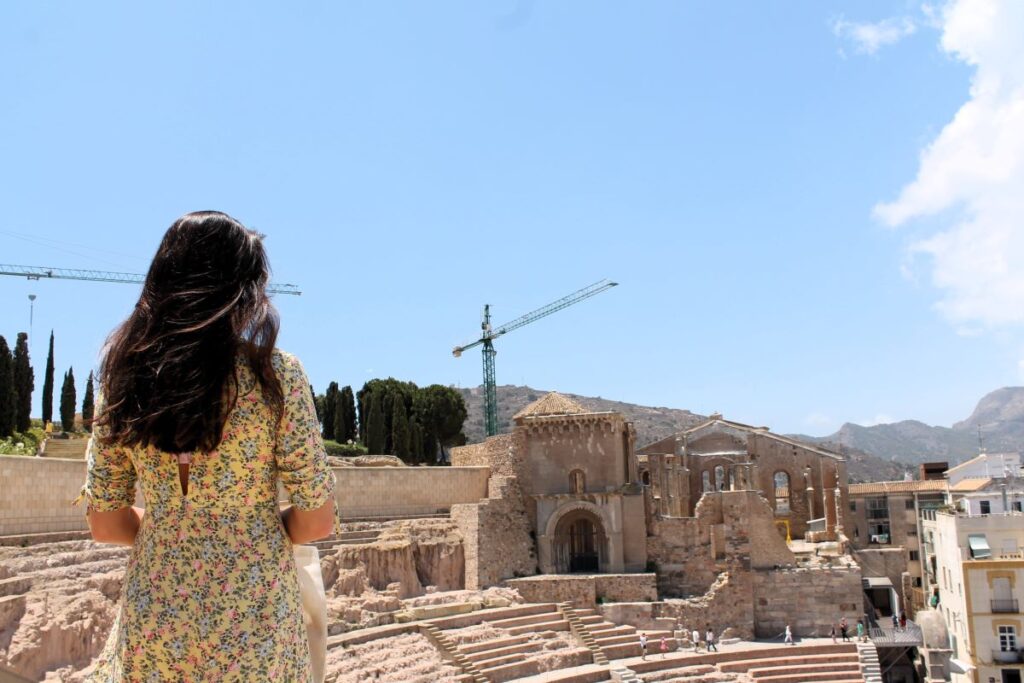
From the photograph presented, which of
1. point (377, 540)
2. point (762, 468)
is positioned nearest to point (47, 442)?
point (377, 540)

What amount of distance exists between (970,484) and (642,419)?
66.0m

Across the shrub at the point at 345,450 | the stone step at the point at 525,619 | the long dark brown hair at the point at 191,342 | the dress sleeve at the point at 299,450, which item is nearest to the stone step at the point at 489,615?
the stone step at the point at 525,619

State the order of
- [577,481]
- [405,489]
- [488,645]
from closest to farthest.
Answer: [488,645], [405,489], [577,481]

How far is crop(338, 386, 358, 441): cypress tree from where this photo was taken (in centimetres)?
5766

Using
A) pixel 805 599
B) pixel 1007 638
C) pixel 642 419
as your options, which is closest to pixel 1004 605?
pixel 1007 638

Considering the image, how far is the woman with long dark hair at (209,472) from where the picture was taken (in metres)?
3.12

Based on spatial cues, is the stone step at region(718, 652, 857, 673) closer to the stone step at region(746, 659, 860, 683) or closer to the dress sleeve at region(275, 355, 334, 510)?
the stone step at region(746, 659, 860, 683)

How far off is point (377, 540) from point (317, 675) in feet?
90.1

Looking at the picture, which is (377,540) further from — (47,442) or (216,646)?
(216,646)

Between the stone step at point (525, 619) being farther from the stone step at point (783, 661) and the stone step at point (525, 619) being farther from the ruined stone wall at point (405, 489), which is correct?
the ruined stone wall at point (405, 489)

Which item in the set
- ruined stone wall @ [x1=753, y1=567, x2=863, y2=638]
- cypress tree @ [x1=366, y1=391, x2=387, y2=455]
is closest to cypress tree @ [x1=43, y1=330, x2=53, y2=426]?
cypress tree @ [x1=366, y1=391, x2=387, y2=455]

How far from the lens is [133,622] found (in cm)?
318

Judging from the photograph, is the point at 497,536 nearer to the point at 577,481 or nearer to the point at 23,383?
the point at 577,481

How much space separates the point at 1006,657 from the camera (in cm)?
2947
